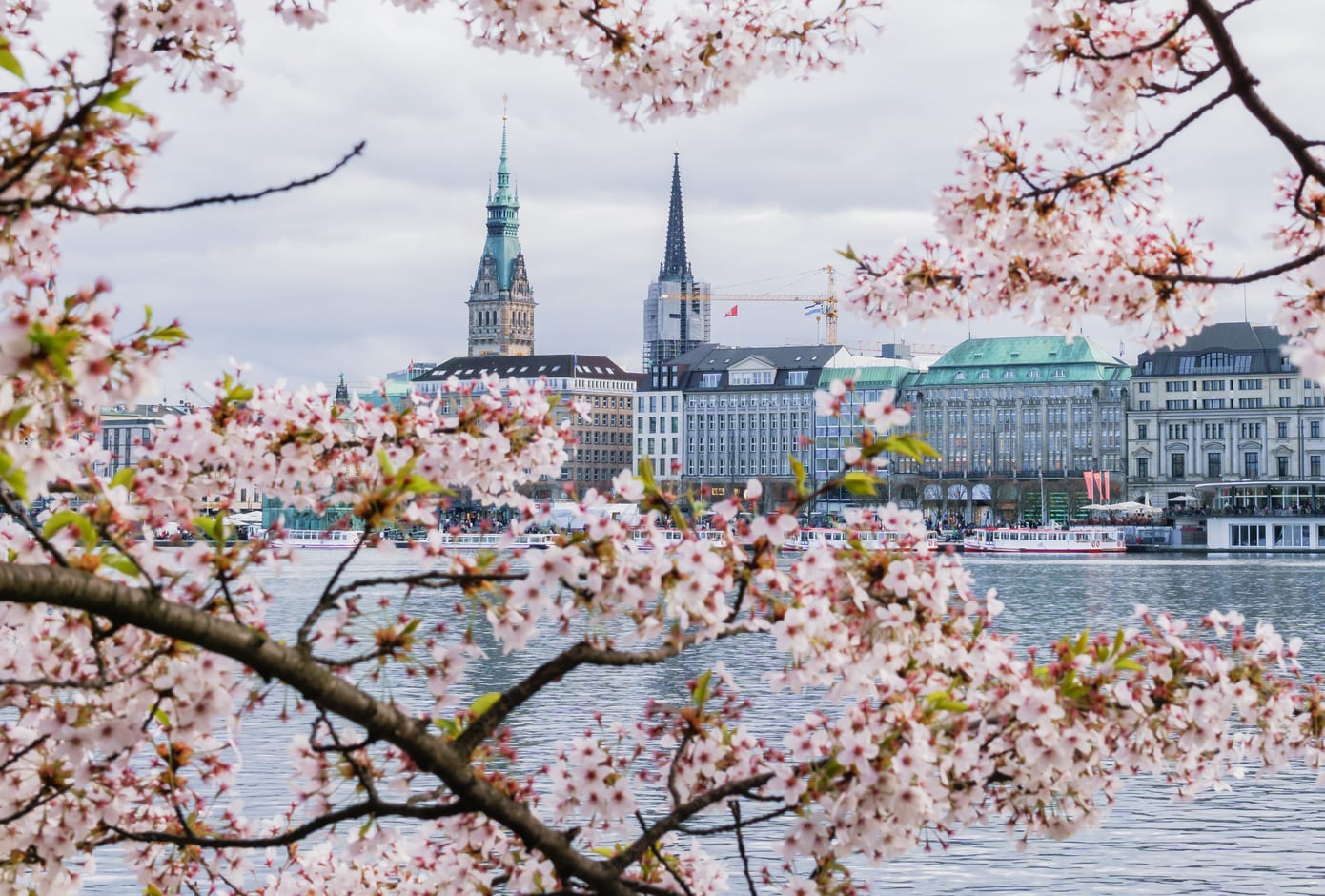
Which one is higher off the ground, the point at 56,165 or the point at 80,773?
the point at 56,165

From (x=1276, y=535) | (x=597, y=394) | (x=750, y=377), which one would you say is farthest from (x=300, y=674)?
(x=597, y=394)

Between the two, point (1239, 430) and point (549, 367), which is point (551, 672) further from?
point (549, 367)

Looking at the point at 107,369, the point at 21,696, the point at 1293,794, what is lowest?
the point at 1293,794

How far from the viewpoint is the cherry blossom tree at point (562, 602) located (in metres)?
3.72

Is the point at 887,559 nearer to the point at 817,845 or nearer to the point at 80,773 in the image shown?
the point at 817,845

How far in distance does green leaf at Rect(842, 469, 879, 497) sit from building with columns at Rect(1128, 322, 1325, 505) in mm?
135510

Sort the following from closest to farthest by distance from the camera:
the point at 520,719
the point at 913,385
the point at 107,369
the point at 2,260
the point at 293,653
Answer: the point at 107,369
the point at 293,653
the point at 2,260
the point at 520,719
the point at 913,385

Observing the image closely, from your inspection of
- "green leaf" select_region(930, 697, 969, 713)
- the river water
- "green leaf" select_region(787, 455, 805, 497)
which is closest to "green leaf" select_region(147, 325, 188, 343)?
"green leaf" select_region(787, 455, 805, 497)

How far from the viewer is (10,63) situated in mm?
3154

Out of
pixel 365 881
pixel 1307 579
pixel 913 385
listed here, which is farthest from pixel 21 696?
pixel 913 385

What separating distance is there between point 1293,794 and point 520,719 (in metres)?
13.3

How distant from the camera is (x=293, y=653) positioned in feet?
12.1

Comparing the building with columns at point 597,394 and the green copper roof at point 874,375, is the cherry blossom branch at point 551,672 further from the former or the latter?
the building with columns at point 597,394

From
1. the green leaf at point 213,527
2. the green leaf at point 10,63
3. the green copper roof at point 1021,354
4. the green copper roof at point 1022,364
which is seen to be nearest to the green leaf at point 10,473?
the green leaf at point 10,63
